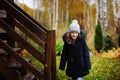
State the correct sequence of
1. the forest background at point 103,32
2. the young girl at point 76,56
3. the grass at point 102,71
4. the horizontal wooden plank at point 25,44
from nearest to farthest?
the horizontal wooden plank at point 25,44
the young girl at point 76,56
the grass at point 102,71
the forest background at point 103,32

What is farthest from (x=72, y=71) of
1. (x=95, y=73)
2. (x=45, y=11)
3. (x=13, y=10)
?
(x=45, y=11)

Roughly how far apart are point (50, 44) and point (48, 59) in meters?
0.30

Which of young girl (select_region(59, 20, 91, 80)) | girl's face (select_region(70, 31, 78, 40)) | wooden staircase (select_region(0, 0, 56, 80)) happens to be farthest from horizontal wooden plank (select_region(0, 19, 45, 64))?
girl's face (select_region(70, 31, 78, 40))

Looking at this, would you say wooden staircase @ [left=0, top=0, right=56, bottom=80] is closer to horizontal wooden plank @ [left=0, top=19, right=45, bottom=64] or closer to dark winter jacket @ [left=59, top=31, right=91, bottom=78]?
horizontal wooden plank @ [left=0, top=19, right=45, bottom=64]

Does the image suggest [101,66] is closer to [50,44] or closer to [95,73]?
[95,73]

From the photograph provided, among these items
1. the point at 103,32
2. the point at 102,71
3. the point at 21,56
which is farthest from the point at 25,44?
the point at 103,32

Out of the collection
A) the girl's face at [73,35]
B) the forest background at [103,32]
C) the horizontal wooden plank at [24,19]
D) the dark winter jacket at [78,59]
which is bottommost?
the forest background at [103,32]

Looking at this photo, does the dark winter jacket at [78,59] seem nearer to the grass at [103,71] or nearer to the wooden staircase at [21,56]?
the wooden staircase at [21,56]

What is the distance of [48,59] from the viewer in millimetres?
7289

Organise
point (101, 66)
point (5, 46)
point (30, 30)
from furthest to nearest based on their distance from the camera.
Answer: point (101, 66)
point (30, 30)
point (5, 46)

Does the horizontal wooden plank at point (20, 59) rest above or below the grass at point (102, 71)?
above

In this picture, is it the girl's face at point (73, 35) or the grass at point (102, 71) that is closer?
the girl's face at point (73, 35)

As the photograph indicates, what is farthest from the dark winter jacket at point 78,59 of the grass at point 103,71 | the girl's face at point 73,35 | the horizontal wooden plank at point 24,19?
the grass at point 103,71

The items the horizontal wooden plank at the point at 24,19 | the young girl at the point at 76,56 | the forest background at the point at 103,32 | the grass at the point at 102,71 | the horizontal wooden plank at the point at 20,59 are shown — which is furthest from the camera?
the forest background at the point at 103,32
